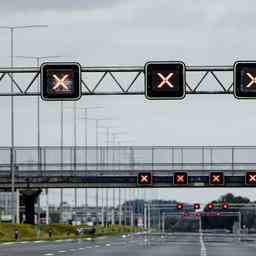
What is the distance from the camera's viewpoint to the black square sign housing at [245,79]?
4094 cm

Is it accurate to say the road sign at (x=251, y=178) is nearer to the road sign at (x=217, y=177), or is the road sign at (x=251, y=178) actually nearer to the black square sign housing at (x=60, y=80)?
the road sign at (x=217, y=177)

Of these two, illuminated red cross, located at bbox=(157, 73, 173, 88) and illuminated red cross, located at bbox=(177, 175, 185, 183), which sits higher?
illuminated red cross, located at bbox=(157, 73, 173, 88)

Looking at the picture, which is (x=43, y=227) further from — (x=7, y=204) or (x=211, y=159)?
(x=7, y=204)

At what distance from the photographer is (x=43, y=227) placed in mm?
105500

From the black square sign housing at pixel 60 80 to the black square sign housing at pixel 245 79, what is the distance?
5595 mm

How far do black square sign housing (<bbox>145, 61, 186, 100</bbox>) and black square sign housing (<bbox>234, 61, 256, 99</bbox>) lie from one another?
188 cm

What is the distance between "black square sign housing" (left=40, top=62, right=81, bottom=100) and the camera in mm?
41344

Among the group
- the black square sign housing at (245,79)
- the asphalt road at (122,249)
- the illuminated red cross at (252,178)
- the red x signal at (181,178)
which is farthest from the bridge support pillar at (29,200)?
the black square sign housing at (245,79)

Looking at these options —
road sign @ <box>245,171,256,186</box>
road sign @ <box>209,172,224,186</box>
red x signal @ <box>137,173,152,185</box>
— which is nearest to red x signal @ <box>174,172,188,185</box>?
road sign @ <box>209,172,224,186</box>

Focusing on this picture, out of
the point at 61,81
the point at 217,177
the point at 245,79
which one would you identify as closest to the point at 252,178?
the point at 217,177

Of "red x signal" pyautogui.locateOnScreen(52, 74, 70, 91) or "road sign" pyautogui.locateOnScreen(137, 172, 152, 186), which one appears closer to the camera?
"red x signal" pyautogui.locateOnScreen(52, 74, 70, 91)

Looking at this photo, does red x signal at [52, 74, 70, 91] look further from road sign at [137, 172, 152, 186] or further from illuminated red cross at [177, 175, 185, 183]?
illuminated red cross at [177, 175, 185, 183]

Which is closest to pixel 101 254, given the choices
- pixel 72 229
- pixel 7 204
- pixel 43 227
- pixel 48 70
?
pixel 48 70

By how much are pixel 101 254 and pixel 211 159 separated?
45477 mm
